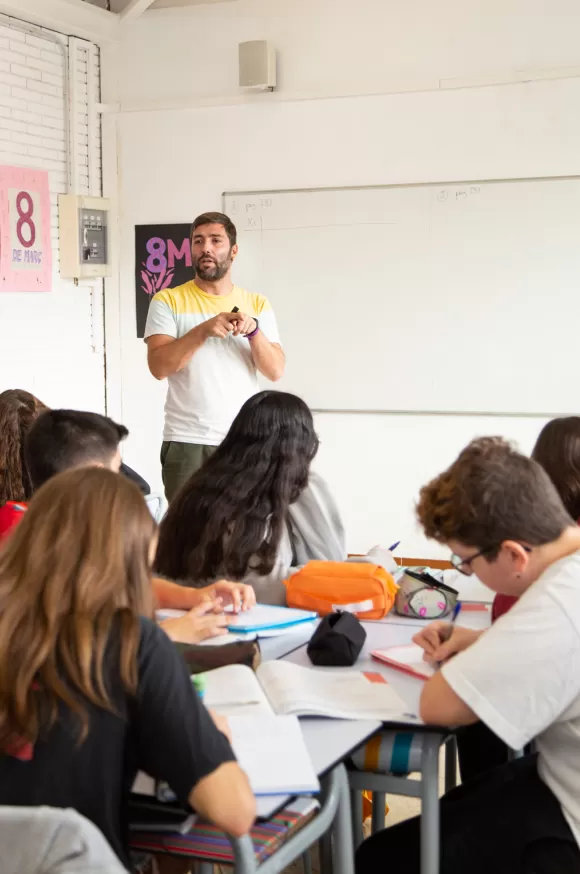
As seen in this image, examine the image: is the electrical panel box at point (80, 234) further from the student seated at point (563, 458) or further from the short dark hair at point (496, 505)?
the short dark hair at point (496, 505)

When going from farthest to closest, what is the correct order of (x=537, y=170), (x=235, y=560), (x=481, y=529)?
(x=537, y=170) < (x=235, y=560) < (x=481, y=529)

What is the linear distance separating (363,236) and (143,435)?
1.88 meters

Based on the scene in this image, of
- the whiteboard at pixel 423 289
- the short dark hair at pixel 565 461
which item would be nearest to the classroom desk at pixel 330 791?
the short dark hair at pixel 565 461

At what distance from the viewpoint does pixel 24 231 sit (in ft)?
18.6

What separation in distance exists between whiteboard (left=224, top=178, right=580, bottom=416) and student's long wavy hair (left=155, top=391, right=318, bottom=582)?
287 cm

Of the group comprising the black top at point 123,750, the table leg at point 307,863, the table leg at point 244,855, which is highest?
the black top at point 123,750

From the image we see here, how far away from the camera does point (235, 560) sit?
2.51m

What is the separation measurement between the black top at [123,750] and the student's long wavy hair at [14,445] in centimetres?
145

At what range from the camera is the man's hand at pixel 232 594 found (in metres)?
2.34

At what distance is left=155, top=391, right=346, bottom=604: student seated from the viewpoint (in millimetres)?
2514

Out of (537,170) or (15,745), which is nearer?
(15,745)

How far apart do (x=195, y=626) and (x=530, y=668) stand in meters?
0.83

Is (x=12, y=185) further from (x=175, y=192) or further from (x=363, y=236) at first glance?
(x=363, y=236)

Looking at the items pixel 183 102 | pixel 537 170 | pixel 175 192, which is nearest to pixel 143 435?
pixel 175 192
